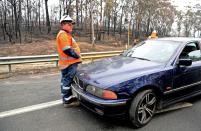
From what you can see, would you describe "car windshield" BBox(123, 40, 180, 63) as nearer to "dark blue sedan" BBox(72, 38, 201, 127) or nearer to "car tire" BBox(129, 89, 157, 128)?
"dark blue sedan" BBox(72, 38, 201, 127)

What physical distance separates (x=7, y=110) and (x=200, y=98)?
14.4ft

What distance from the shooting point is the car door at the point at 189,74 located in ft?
13.8

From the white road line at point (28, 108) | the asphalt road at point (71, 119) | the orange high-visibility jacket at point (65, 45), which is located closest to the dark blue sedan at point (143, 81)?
the asphalt road at point (71, 119)

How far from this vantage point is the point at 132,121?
3619mm

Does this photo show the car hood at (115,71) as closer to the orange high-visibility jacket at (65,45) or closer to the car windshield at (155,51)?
the car windshield at (155,51)

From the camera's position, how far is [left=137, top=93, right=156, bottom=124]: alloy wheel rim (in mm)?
3742

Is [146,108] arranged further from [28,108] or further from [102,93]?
[28,108]

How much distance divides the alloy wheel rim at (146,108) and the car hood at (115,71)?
17.9 inches

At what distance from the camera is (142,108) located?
377 centimetres

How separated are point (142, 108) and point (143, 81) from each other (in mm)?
495

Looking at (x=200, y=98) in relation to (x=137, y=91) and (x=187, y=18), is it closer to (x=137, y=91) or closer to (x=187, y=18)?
(x=137, y=91)

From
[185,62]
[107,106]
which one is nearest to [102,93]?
[107,106]

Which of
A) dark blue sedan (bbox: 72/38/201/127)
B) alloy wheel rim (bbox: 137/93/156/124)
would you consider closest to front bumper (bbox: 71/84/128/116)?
dark blue sedan (bbox: 72/38/201/127)

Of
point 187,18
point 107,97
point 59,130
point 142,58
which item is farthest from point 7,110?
point 187,18
